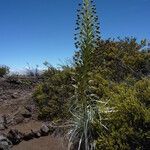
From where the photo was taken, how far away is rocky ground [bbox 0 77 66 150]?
10227mm

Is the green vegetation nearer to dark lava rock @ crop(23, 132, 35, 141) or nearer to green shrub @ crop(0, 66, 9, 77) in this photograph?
dark lava rock @ crop(23, 132, 35, 141)

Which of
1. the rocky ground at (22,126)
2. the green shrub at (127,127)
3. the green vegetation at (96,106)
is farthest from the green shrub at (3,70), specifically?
the green shrub at (127,127)

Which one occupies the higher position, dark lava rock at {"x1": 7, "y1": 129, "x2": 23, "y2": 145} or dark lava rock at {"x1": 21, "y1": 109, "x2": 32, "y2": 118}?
dark lava rock at {"x1": 21, "y1": 109, "x2": 32, "y2": 118}

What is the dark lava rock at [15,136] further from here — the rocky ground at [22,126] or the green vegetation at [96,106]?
the green vegetation at [96,106]

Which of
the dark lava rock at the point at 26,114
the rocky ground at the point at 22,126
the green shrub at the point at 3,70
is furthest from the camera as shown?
the green shrub at the point at 3,70

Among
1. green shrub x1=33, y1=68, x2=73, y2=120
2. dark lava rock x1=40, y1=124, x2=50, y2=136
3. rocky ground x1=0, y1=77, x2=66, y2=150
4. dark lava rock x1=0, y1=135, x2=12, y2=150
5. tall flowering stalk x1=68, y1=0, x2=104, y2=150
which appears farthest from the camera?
green shrub x1=33, y1=68, x2=73, y2=120

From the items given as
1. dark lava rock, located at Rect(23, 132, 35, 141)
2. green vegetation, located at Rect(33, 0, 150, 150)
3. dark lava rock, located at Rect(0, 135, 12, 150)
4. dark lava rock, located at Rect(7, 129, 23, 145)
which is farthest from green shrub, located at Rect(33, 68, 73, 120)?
dark lava rock, located at Rect(0, 135, 12, 150)

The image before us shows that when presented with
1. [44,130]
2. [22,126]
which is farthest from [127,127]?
[22,126]

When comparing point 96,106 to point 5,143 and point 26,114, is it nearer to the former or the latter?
point 5,143

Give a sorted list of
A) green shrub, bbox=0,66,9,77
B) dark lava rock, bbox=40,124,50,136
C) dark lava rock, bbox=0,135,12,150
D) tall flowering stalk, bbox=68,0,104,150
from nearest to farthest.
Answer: tall flowering stalk, bbox=68,0,104,150 < dark lava rock, bbox=0,135,12,150 < dark lava rock, bbox=40,124,50,136 < green shrub, bbox=0,66,9,77

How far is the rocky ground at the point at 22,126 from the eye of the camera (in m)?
10.2

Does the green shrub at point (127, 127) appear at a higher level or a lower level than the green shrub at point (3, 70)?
lower

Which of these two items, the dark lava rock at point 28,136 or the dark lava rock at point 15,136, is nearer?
the dark lava rock at point 15,136

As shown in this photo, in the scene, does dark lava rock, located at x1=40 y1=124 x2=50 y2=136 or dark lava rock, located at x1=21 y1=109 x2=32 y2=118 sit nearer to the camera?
dark lava rock, located at x1=40 y1=124 x2=50 y2=136
